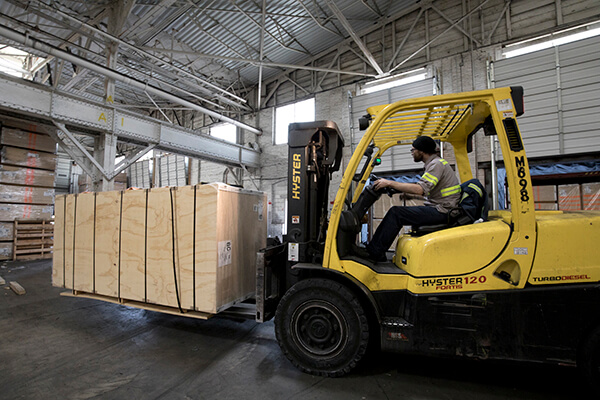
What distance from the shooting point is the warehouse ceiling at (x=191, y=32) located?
7680 millimetres

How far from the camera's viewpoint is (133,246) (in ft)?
11.7

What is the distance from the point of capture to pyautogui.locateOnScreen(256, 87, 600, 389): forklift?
211cm

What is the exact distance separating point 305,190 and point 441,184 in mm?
1424

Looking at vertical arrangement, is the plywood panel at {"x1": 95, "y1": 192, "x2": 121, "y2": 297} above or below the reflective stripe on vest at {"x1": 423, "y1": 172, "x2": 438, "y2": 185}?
below

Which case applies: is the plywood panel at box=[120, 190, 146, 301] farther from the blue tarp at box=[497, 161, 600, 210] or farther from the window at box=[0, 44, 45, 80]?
the window at box=[0, 44, 45, 80]

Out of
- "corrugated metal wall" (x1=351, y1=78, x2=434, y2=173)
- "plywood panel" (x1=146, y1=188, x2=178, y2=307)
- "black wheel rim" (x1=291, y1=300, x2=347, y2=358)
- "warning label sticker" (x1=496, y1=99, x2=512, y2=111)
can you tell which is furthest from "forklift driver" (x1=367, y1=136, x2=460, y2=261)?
"corrugated metal wall" (x1=351, y1=78, x2=434, y2=173)

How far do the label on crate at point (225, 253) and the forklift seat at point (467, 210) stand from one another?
6.87 feet

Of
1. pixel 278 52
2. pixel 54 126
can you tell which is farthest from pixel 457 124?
pixel 278 52

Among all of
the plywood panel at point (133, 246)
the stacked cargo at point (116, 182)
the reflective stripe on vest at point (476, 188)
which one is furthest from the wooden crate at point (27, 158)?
the reflective stripe on vest at point (476, 188)

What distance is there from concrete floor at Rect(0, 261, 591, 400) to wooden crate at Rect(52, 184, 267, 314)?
20.2 inches

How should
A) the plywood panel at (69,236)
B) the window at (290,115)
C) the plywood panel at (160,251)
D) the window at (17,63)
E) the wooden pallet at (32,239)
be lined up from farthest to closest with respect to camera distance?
the window at (290,115) → the window at (17,63) → the wooden pallet at (32,239) → the plywood panel at (69,236) → the plywood panel at (160,251)

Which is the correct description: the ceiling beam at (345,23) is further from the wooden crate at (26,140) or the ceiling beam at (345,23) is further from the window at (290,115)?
the wooden crate at (26,140)

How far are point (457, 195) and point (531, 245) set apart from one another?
0.74 m

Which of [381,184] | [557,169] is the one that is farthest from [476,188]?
[557,169]
